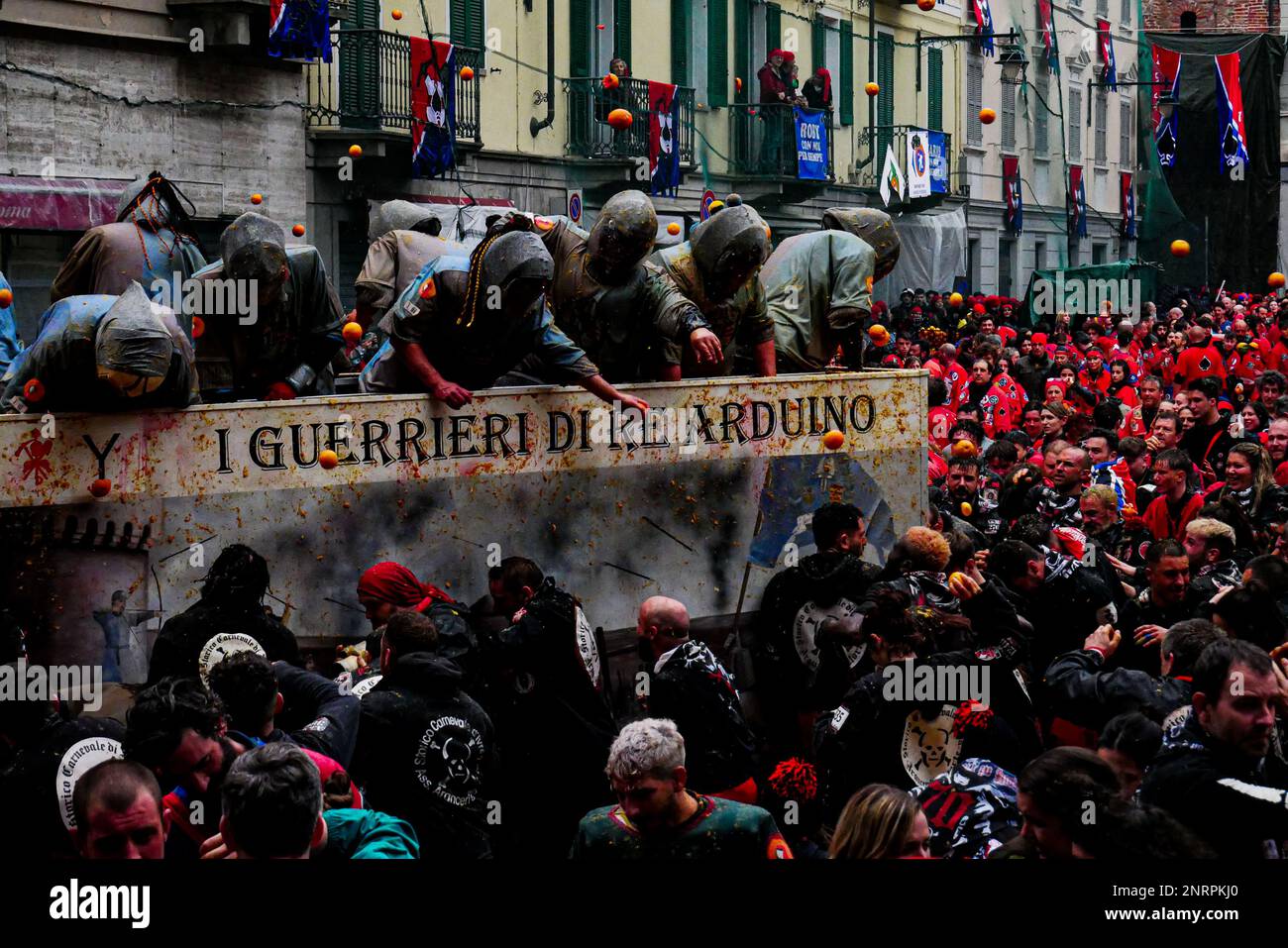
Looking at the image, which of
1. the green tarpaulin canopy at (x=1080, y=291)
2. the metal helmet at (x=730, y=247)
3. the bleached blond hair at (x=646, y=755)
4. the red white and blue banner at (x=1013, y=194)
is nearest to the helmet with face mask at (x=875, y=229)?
the metal helmet at (x=730, y=247)

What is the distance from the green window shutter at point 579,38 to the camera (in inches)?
977

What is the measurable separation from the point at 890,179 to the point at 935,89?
Result: 5.26 meters

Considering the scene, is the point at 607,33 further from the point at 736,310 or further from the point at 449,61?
the point at 736,310

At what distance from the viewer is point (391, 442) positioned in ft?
24.8

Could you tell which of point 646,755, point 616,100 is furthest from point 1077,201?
point 646,755

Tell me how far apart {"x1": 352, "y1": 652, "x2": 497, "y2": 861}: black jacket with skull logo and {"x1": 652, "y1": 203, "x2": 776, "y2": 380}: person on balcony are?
2.91 metres

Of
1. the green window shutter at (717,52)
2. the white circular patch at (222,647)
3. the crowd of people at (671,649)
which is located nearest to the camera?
the crowd of people at (671,649)

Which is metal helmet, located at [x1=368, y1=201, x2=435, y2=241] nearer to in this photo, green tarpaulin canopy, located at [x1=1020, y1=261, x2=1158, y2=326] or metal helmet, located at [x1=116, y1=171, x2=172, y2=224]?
metal helmet, located at [x1=116, y1=171, x2=172, y2=224]

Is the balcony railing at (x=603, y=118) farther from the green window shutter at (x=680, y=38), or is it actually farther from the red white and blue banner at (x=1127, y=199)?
the red white and blue banner at (x=1127, y=199)

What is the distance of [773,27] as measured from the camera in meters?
30.0

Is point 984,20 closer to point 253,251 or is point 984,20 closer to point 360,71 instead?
point 360,71

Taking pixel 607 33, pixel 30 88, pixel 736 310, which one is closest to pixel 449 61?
pixel 607 33

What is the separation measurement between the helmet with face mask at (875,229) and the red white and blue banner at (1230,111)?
97.8 feet

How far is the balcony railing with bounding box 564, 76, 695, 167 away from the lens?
2494cm
